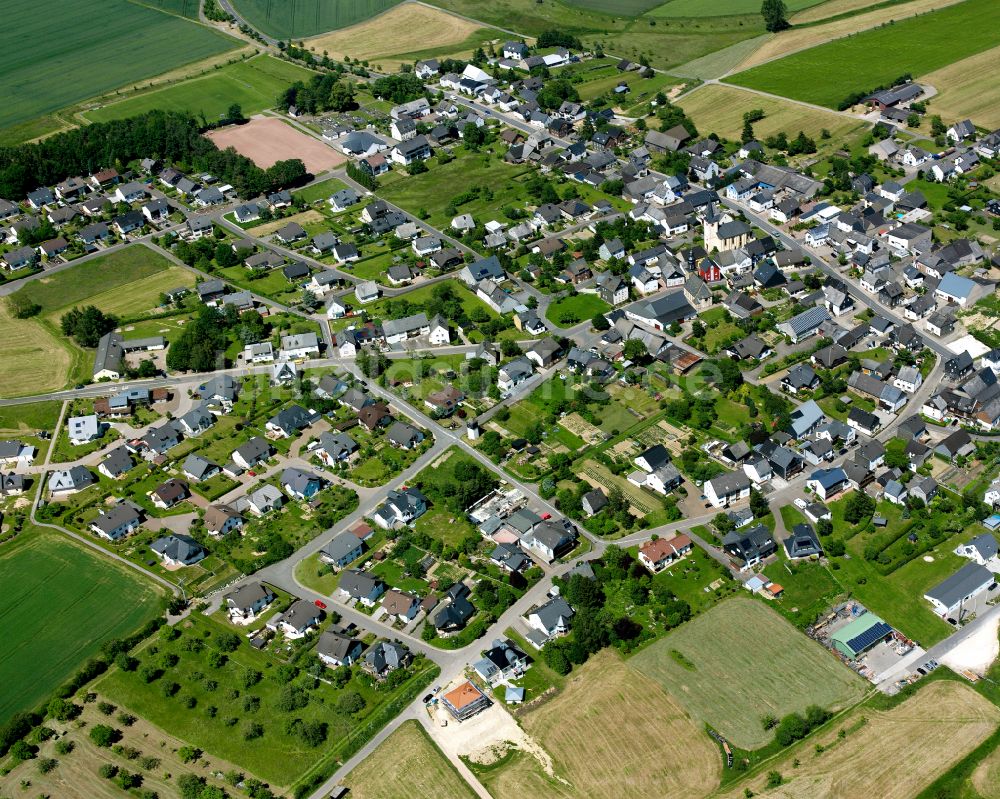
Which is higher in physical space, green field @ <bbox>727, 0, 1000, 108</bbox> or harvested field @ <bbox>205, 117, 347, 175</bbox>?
green field @ <bbox>727, 0, 1000, 108</bbox>

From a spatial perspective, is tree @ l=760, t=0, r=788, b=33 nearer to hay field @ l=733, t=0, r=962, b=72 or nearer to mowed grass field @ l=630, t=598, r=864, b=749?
hay field @ l=733, t=0, r=962, b=72

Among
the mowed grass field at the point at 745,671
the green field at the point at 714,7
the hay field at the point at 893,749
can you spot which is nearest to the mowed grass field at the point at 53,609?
the mowed grass field at the point at 745,671

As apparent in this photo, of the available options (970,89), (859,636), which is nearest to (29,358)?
(859,636)

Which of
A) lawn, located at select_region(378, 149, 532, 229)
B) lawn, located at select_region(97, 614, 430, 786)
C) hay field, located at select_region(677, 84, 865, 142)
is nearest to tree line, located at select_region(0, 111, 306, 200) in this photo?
lawn, located at select_region(378, 149, 532, 229)

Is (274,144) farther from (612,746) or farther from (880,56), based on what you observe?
(612,746)

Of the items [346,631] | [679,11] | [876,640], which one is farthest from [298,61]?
[876,640]

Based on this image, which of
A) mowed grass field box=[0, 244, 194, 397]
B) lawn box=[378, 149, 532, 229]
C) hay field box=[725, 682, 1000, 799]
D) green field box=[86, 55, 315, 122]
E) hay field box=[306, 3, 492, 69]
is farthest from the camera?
hay field box=[306, 3, 492, 69]

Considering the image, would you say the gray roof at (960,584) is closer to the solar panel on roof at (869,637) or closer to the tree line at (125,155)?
the solar panel on roof at (869,637)

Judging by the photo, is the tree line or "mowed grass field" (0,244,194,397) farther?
the tree line
